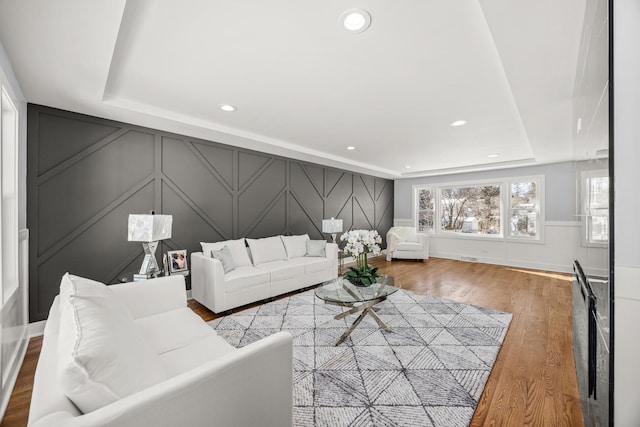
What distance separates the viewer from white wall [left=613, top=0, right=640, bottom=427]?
2.58 ft

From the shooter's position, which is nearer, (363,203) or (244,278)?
(244,278)

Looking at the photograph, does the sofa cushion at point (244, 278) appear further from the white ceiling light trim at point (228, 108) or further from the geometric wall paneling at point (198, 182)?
the white ceiling light trim at point (228, 108)

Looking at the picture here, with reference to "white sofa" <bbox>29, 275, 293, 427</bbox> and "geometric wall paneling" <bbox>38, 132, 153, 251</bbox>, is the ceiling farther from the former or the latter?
"white sofa" <bbox>29, 275, 293, 427</bbox>

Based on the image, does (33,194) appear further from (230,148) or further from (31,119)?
(230,148)

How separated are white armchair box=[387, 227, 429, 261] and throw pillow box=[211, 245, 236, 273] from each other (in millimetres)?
4192

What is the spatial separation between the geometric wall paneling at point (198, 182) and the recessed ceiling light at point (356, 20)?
9.60ft

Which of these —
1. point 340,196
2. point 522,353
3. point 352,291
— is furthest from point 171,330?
point 340,196

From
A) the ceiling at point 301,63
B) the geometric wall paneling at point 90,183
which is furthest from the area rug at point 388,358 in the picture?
the ceiling at point 301,63

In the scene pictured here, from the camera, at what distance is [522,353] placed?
2.34 metres

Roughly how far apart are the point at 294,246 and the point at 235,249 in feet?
3.50

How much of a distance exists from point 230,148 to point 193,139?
56cm

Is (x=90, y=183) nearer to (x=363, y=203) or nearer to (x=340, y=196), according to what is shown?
(x=340, y=196)

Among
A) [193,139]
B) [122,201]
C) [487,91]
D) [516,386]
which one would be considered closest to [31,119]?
[122,201]

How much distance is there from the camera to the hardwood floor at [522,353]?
1661 millimetres
